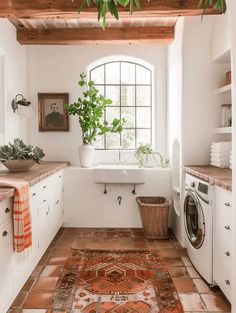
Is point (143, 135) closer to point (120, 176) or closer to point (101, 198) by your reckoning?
point (120, 176)

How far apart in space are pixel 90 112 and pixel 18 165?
5.50ft

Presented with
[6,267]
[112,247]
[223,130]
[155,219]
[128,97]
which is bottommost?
[112,247]

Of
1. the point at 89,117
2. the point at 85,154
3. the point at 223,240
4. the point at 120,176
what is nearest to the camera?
the point at 223,240

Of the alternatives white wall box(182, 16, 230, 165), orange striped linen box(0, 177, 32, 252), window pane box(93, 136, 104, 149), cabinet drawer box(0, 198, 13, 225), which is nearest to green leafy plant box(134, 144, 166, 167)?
window pane box(93, 136, 104, 149)

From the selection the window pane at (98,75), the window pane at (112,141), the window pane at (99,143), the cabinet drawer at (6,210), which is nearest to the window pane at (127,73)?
the window pane at (98,75)

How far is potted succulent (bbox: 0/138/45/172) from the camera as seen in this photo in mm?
3307

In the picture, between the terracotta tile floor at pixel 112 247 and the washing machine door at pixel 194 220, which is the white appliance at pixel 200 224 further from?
the terracotta tile floor at pixel 112 247

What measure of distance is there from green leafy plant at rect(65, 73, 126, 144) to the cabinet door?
2.59 meters

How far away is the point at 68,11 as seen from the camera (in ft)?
11.3

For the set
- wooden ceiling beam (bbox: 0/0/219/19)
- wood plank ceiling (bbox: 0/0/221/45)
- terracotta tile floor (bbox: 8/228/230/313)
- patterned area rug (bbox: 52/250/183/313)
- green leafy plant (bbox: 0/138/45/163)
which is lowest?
terracotta tile floor (bbox: 8/228/230/313)

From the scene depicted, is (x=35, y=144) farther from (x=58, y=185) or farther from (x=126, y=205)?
(x=126, y=205)

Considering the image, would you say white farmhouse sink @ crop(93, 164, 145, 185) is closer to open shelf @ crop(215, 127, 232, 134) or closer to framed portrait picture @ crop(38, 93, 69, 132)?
framed portrait picture @ crop(38, 93, 69, 132)

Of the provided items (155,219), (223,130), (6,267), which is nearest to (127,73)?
(223,130)

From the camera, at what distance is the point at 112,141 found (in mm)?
5328
